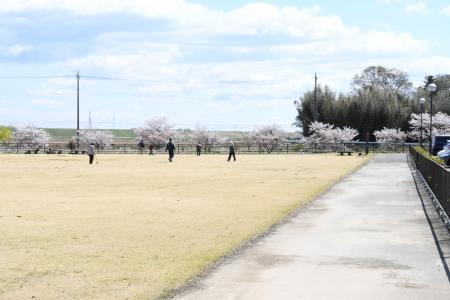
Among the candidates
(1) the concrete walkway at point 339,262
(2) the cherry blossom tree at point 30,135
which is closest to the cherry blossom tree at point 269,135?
(2) the cherry blossom tree at point 30,135

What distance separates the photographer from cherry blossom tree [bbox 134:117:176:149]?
308ft

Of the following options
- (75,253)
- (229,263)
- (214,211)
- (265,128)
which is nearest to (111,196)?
(214,211)

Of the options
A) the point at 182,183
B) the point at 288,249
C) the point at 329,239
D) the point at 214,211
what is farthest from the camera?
the point at 182,183

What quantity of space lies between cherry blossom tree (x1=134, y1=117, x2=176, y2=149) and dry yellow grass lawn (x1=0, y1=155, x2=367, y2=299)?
68568 millimetres

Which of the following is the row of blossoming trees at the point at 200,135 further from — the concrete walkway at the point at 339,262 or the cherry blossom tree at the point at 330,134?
the concrete walkway at the point at 339,262

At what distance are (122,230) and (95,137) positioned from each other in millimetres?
77194

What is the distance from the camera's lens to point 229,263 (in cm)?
921

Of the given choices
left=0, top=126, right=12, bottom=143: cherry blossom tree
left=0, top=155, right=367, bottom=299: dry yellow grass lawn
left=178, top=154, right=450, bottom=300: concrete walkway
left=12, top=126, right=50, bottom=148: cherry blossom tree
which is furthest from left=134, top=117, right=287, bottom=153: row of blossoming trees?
left=178, top=154, right=450, bottom=300: concrete walkway

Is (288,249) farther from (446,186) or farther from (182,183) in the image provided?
(182,183)

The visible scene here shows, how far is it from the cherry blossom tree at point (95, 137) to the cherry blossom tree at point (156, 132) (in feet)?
15.7

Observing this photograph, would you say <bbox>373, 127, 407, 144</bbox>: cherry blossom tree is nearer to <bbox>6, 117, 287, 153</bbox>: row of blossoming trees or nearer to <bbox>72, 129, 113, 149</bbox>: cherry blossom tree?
<bbox>6, 117, 287, 153</bbox>: row of blossoming trees

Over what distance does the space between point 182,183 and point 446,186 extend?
14.2m

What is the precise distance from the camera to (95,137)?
88688mm

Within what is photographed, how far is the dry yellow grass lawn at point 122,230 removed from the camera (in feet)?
27.4
